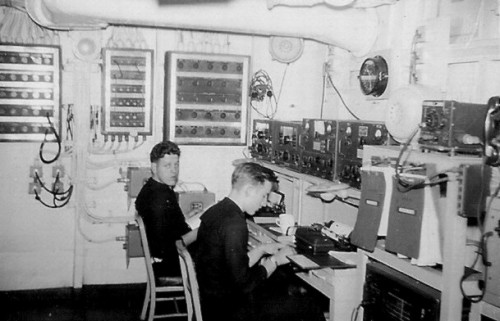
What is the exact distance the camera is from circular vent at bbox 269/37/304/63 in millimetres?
5168

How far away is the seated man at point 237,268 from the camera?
8.87 ft

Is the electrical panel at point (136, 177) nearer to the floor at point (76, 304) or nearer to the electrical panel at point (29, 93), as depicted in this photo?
the electrical panel at point (29, 93)

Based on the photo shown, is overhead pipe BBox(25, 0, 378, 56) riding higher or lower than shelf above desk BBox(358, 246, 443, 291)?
higher

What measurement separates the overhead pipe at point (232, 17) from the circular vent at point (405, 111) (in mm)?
1282

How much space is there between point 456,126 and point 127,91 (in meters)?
3.29

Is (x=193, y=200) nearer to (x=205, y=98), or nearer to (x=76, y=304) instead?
(x=205, y=98)

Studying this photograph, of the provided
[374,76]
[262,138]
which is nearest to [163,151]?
[262,138]

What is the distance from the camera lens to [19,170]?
4824 millimetres

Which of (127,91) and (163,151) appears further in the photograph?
(127,91)

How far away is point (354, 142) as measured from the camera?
330 centimetres

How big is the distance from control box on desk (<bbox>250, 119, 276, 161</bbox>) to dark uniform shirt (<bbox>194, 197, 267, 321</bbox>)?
1.81 metres

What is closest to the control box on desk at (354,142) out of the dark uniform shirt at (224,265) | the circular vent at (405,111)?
the circular vent at (405,111)

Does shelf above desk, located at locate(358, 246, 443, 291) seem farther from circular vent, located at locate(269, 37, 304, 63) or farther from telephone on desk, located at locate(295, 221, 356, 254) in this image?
circular vent, located at locate(269, 37, 304, 63)

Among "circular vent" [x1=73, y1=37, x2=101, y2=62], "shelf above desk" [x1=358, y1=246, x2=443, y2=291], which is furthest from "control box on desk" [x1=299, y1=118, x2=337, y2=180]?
"circular vent" [x1=73, y1=37, x2=101, y2=62]
